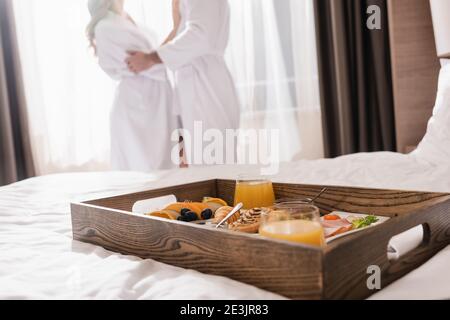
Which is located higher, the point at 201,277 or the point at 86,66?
the point at 86,66

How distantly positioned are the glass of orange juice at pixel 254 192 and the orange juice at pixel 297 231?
0.38 m

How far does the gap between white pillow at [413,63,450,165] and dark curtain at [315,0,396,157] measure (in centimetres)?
123

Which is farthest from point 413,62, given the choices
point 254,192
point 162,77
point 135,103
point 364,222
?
point 364,222

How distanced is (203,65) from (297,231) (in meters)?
2.16

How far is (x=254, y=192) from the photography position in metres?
1.08

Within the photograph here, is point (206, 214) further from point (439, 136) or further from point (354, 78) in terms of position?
point (354, 78)

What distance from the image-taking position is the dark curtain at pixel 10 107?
347 centimetres

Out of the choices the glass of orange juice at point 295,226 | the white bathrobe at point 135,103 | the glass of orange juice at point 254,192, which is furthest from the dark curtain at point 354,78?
the glass of orange juice at point 295,226

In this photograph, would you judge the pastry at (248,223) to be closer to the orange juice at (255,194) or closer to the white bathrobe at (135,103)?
the orange juice at (255,194)

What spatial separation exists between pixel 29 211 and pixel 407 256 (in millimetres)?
994

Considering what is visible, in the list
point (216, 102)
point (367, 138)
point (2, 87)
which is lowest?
point (367, 138)

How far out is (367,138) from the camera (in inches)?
119

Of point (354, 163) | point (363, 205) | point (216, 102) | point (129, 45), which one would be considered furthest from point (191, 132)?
point (363, 205)

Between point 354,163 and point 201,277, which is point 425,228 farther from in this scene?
point 354,163
